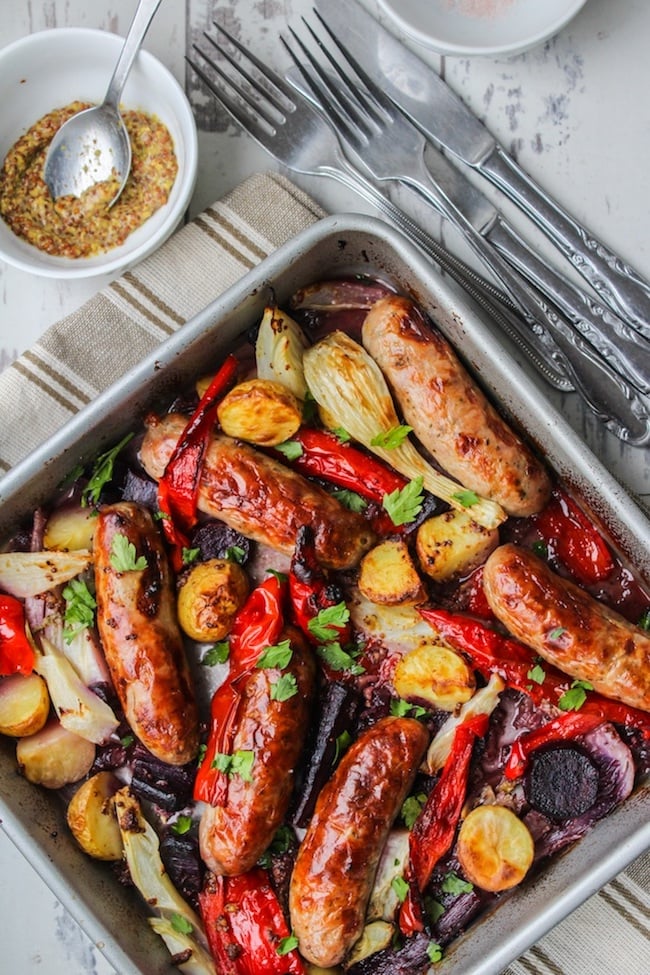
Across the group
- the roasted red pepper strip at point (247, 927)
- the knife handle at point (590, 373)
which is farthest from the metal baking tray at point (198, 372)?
the knife handle at point (590, 373)

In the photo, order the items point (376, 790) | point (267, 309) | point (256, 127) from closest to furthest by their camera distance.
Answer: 1. point (376, 790)
2. point (267, 309)
3. point (256, 127)

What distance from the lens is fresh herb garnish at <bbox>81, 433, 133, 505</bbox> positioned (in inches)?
111

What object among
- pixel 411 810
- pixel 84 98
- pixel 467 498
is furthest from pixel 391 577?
pixel 84 98

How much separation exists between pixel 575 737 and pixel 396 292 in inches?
49.2

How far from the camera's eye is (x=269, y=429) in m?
2.73

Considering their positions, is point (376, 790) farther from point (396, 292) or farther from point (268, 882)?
point (396, 292)

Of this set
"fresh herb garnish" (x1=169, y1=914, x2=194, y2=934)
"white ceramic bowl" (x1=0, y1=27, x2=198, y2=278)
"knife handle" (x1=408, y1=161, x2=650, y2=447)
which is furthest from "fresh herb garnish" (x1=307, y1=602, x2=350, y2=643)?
"white ceramic bowl" (x1=0, y1=27, x2=198, y2=278)

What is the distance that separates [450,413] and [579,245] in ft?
2.46

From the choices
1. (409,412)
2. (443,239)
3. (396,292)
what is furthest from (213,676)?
(443,239)

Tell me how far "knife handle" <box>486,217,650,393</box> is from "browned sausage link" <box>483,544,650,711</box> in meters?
0.68

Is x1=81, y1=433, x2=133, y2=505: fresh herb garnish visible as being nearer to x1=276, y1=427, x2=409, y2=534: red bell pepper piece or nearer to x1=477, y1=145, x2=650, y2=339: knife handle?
x1=276, y1=427, x2=409, y2=534: red bell pepper piece

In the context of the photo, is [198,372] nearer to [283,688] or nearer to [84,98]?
[283,688]

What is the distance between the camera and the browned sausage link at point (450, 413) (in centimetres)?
268

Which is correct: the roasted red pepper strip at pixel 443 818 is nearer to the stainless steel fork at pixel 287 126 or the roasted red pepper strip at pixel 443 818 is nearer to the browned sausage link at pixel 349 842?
the browned sausage link at pixel 349 842
